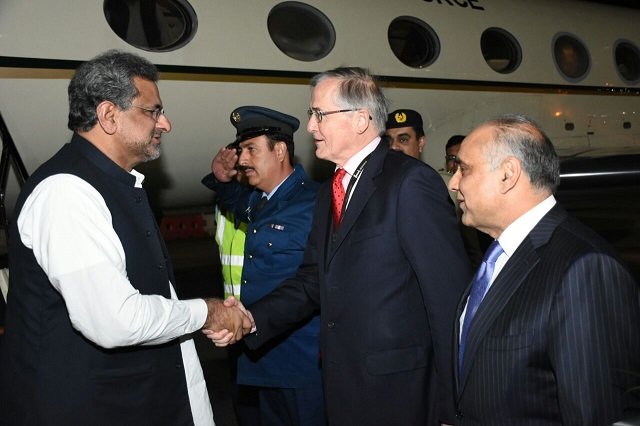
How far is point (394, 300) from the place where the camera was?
7.09 ft

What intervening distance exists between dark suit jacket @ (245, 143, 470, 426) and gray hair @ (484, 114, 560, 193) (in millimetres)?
510

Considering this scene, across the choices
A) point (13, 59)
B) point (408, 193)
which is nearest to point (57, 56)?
point (13, 59)

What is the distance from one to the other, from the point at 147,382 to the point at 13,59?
109 inches

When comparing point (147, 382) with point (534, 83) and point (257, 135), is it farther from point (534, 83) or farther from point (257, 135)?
point (534, 83)

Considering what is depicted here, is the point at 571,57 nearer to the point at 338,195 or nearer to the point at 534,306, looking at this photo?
the point at 338,195

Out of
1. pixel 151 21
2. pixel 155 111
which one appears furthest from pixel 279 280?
pixel 151 21

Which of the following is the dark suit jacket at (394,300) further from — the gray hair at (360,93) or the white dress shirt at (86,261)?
the white dress shirt at (86,261)

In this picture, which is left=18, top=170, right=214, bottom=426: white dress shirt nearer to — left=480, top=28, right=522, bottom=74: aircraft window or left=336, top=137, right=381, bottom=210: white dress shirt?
left=336, top=137, right=381, bottom=210: white dress shirt

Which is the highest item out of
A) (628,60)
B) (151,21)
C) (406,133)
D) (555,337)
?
(628,60)

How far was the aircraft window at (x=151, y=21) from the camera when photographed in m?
4.45

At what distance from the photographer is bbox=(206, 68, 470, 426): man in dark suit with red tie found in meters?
2.11

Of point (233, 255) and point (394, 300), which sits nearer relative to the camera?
point (394, 300)

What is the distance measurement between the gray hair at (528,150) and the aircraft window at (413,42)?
474cm

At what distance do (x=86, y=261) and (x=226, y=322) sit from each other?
29.6 inches
